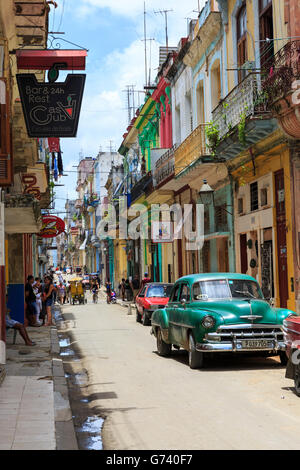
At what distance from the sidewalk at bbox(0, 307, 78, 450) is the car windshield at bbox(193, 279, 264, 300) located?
2.78 m

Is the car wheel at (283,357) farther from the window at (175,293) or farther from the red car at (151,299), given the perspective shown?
the red car at (151,299)

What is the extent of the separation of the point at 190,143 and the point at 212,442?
714 inches

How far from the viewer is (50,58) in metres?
12.4

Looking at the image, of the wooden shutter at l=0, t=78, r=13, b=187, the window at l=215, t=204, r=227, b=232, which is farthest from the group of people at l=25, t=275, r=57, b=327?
the wooden shutter at l=0, t=78, r=13, b=187

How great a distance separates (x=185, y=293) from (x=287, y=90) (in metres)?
5.02

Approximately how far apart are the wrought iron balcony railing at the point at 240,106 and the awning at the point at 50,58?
568 cm

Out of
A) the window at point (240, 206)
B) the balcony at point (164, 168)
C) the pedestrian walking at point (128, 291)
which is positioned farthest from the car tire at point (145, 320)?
the pedestrian walking at point (128, 291)

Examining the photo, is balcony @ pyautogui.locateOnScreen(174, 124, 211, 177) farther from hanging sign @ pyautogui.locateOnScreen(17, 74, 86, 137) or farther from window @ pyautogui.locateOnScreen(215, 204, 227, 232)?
hanging sign @ pyautogui.locateOnScreen(17, 74, 86, 137)

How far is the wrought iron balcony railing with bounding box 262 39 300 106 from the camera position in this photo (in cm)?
1434

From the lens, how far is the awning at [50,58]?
40.3 ft

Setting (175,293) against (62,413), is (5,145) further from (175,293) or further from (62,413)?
(175,293)

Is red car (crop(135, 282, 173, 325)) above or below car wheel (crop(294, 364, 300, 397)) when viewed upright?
above

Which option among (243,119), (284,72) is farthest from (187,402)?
(243,119)

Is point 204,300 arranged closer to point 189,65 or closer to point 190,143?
point 190,143
